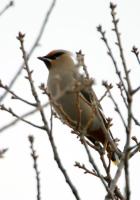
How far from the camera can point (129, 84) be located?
3.15 meters

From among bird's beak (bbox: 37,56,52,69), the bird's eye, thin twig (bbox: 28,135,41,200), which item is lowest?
thin twig (bbox: 28,135,41,200)

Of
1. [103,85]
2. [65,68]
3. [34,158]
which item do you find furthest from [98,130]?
[34,158]

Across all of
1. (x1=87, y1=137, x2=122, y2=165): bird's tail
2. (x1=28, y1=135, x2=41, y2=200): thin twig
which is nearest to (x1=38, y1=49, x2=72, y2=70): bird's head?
(x1=87, y1=137, x2=122, y2=165): bird's tail

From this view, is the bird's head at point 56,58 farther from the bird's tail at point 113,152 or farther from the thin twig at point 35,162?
the thin twig at point 35,162

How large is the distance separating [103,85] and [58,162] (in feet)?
2.64

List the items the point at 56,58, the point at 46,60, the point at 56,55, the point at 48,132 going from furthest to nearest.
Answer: the point at 56,55 < the point at 56,58 < the point at 46,60 < the point at 48,132

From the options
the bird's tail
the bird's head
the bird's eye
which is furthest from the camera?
the bird's eye

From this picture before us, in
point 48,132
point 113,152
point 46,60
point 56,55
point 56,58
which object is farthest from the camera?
point 56,55

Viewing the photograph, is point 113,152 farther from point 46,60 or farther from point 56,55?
point 56,55

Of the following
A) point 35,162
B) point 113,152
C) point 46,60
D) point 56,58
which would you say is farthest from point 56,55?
point 35,162

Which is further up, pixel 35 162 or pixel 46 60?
pixel 46 60

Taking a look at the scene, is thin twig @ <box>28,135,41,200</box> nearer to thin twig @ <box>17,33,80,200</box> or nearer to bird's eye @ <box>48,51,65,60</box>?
thin twig @ <box>17,33,80,200</box>

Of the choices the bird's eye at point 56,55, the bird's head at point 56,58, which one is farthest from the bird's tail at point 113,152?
the bird's eye at point 56,55

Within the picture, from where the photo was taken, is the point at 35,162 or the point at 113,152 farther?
the point at 113,152
